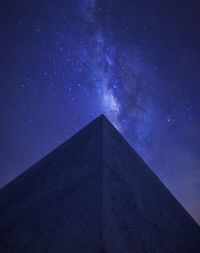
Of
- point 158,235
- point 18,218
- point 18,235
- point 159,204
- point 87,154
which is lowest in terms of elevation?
point 158,235

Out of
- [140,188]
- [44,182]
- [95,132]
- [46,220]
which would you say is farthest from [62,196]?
[95,132]

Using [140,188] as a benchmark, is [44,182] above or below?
above

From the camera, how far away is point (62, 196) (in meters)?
2.83

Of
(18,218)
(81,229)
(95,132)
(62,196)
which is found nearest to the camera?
(81,229)

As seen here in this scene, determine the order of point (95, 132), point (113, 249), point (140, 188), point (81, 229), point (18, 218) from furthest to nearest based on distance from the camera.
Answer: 1. point (95, 132)
2. point (140, 188)
3. point (18, 218)
4. point (81, 229)
5. point (113, 249)

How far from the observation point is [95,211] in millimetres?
2213

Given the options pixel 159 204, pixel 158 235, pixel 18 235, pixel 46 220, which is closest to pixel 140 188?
pixel 159 204

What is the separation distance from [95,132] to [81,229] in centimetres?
220

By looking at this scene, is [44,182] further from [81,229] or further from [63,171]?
[81,229]

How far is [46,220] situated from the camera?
2.58 meters

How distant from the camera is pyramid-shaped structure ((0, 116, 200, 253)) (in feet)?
6.89

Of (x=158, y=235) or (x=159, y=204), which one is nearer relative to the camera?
(x=158, y=235)

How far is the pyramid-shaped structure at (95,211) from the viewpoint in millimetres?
2100

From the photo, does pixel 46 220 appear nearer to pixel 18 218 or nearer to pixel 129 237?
pixel 18 218
